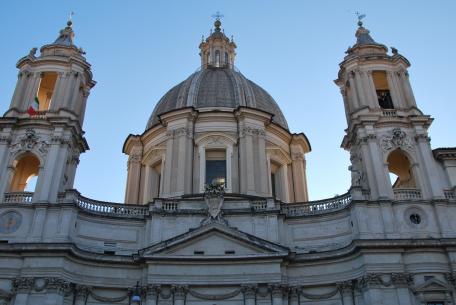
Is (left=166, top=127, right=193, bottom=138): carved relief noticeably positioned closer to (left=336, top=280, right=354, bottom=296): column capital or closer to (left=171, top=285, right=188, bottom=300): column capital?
(left=171, top=285, right=188, bottom=300): column capital

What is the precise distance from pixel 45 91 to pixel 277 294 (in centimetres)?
2019

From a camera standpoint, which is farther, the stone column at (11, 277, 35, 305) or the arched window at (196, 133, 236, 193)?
the arched window at (196, 133, 236, 193)

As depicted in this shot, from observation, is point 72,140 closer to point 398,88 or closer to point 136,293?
point 136,293

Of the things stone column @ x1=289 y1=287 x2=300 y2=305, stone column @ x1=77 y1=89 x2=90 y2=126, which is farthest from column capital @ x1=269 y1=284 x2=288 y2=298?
stone column @ x1=77 y1=89 x2=90 y2=126

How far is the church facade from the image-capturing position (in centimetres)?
2350

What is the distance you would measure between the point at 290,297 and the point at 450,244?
26.2 ft

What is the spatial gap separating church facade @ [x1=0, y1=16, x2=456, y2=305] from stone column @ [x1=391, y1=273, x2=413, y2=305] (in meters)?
0.06

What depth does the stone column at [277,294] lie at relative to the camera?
23422mm

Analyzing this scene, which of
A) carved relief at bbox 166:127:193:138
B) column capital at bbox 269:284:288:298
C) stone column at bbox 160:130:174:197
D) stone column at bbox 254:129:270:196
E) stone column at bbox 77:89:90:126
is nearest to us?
column capital at bbox 269:284:288:298

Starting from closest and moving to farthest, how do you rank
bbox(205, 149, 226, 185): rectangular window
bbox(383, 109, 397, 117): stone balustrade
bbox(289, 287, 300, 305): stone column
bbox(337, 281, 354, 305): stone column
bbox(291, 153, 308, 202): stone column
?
1. bbox(337, 281, 354, 305): stone column
2. bbox(289, 287, 300, 305): stone column
3. bbox(383, 109, 397, 117): stone balustrade
4. bbox(205, 149, 226, 185): rectangular window
5. bbox(291, 153, 308, 202): stone column

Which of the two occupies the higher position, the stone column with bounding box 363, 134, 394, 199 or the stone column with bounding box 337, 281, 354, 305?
the stone column with bounding box 363, 134, 394, 199

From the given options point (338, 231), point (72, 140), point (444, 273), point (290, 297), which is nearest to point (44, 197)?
point (72, 140)

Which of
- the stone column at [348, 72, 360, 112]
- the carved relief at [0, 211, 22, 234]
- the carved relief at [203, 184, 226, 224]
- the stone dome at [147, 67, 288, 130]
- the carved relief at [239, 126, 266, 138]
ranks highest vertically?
the stone dome at [147, 67, 288, 130]

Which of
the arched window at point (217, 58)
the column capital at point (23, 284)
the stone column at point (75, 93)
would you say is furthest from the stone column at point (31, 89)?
the arched window at point (217, 58)
